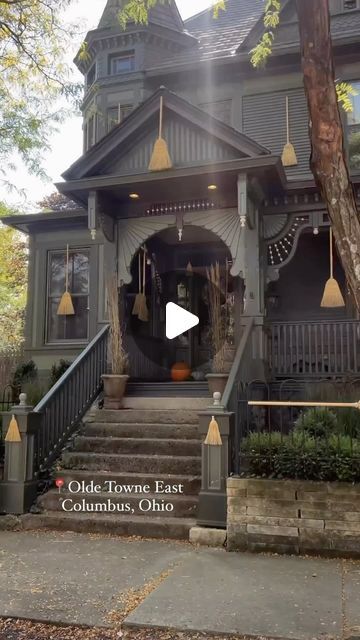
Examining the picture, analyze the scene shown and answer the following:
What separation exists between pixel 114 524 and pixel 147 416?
2.02m

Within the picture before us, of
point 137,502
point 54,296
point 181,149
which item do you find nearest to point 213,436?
point 137,502

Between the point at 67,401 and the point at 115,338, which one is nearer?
the point at 67,401

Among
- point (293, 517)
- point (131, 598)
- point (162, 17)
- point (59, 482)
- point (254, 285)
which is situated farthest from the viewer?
point (162, 17)

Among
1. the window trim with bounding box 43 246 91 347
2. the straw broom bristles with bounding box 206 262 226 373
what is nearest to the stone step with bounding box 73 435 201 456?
the straw broom bristles with bounding box 206 262 226 373

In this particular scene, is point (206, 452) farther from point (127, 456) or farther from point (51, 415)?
point (51, 415)

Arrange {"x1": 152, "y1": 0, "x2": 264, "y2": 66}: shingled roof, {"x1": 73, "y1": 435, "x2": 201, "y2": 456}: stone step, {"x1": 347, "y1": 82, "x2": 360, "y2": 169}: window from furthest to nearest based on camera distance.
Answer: {"x1": 152, "y1": 0, "x2": 264, "y2": 66}: shingled roof, {"x1": 347, "y1": 82, "x2": 360, "y2": 169}: window, {"x1": 73, "y1": 435, "x2": 201, "y2": 456}: stone step

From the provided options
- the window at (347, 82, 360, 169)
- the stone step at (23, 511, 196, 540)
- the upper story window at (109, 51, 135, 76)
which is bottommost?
the stone step at (23, 511, 196, 540)

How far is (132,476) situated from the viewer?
662 cm

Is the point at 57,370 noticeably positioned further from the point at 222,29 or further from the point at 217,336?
the point at 222,29

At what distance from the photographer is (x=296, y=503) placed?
17.4 ft

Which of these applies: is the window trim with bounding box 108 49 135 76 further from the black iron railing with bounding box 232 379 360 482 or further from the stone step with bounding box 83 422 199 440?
the black iron railing with bounding box 232 379 360 482

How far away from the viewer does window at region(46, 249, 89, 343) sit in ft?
37.3

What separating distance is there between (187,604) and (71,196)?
6715 mm

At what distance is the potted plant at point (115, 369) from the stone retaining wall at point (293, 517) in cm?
309
